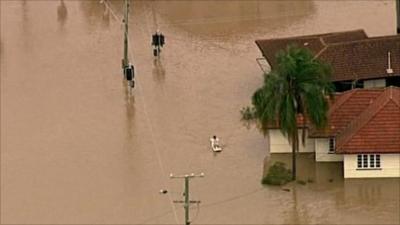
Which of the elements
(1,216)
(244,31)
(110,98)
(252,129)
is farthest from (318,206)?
(244,31)

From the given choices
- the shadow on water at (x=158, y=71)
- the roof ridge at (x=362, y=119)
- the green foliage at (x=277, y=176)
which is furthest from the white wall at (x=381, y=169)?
the shadow on water at (x=158, y=71)

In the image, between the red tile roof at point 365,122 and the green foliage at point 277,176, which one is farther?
the green foliage at point 277,176

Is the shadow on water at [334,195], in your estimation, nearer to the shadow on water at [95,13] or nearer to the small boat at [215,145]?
the small boat at [215,145]

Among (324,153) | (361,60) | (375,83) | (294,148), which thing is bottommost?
(324,153)

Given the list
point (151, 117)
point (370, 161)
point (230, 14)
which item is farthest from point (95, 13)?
point (370, 161)

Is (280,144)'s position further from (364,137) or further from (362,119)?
(364,137)

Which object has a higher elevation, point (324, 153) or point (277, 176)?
point (324, 153)

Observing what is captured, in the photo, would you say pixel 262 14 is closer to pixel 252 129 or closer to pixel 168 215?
pixel 252 129
